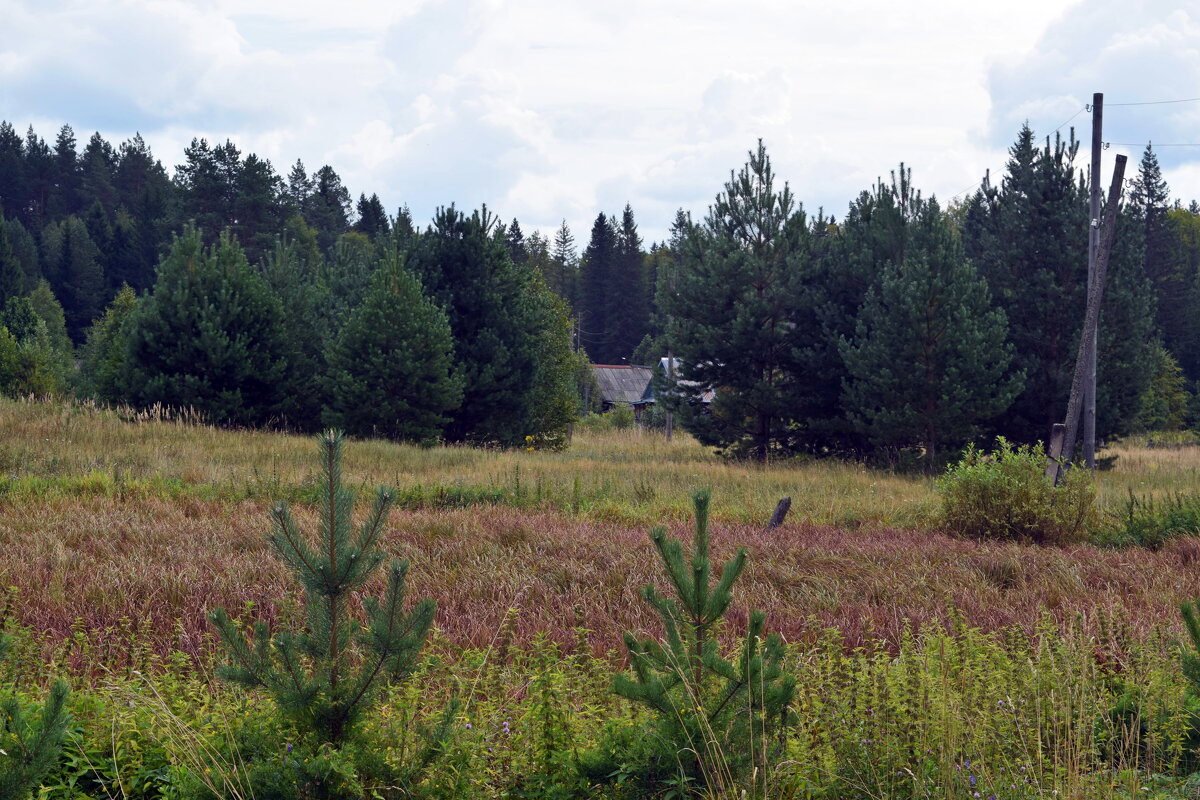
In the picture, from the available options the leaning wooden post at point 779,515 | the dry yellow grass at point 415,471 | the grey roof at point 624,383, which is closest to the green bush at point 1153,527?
the dry yellow grass at point 415,471

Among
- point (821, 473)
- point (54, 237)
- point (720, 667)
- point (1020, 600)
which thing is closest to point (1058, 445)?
point (821, 473)

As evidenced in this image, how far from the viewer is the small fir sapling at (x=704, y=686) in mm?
3045

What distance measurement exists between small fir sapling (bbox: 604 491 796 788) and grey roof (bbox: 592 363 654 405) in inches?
2149

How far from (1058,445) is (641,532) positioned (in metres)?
6.97

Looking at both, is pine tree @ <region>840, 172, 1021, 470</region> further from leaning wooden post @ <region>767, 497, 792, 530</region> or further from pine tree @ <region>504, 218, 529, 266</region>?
pine tree @ <region>504, 218, 529, 266</region>

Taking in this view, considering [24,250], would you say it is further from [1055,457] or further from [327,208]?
[1055,457]

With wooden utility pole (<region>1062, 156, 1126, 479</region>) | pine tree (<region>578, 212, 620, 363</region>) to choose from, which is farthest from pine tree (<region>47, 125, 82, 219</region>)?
wooden utility pole (<region>1062, 156, 1126, 479</region>)

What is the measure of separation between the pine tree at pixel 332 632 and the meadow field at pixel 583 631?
17 centimetres

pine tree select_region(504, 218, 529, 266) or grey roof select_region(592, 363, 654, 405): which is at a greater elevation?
pine tree select_region(504, 218, 529, 266)

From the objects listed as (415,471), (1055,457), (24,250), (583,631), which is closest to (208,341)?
(415,471)

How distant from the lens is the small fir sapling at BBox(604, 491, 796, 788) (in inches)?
120

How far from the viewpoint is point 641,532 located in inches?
386

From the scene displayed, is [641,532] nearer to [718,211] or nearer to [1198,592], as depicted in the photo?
[1198,592]

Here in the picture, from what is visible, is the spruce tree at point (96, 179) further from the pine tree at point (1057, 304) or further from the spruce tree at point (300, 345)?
the pine tree at point (1057, 304)
